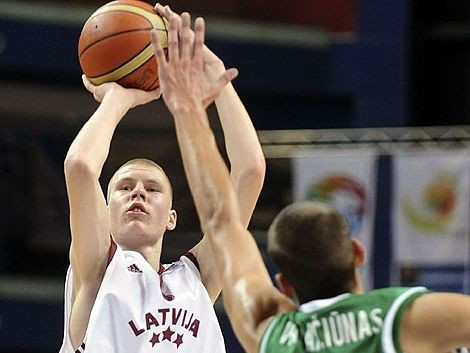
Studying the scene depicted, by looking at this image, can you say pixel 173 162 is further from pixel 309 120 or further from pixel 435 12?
pixel 435 12

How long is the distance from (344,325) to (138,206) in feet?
5.99

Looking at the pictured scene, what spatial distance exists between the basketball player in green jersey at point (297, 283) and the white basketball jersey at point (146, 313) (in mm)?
1266

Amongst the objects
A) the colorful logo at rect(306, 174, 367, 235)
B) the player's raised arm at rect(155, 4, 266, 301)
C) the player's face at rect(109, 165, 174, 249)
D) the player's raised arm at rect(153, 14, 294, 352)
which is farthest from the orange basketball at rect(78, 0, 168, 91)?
the colorful logo at rect(306, 174, 367, 235)

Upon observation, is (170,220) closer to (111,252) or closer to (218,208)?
(111,252)

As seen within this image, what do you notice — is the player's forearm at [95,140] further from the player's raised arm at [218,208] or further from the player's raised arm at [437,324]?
the player's raised arm at [437,324]

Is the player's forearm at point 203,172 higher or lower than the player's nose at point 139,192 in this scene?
higher

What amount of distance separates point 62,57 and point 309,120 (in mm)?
2940

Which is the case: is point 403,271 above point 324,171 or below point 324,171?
below

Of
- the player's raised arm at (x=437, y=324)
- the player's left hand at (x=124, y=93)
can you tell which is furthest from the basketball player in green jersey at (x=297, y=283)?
the player's left hand at (x=124, y=93)

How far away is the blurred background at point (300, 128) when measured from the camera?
1005 centimetres

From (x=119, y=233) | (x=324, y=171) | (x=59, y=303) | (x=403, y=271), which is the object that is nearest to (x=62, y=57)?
(x=59, y=303)

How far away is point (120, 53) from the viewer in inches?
180

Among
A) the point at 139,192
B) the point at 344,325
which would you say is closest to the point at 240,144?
the point at 139,192

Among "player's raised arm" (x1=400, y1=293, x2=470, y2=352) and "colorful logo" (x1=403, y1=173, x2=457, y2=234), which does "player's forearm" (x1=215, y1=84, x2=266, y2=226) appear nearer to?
"player's raised arm" (x1=400, y1=293, x2=470, y2=352)
